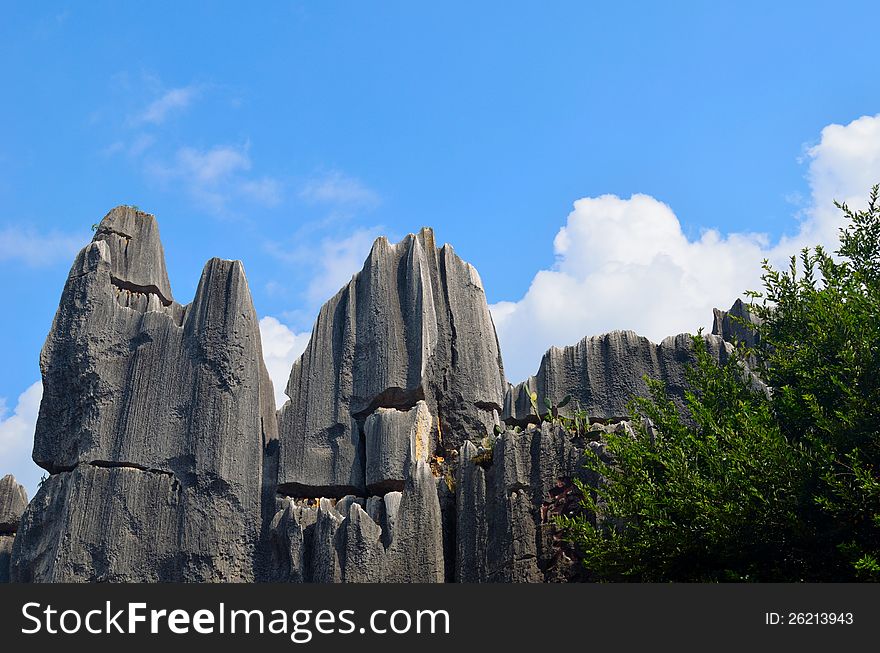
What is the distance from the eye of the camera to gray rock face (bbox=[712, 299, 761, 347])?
2789 cm

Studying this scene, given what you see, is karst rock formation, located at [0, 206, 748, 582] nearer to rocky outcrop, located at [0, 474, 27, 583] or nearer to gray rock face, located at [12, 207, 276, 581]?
gray rock face, located at [12, 207, 276, 581]

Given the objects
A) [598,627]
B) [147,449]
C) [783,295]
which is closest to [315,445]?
[147,449]

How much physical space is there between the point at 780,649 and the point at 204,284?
66.6ft

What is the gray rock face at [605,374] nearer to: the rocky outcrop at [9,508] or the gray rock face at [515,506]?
the gray rock face at [515,506]

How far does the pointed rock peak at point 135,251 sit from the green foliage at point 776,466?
50.8 feet

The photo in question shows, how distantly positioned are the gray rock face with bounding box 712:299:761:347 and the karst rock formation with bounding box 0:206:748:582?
69mm

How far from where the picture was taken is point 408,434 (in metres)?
27.3

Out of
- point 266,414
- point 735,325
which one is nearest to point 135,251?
point 266,414

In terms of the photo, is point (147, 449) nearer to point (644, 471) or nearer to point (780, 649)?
point (644, 471)

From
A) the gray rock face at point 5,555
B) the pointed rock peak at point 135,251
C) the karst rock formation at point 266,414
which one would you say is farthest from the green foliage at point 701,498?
the gray rock face at point 5,555

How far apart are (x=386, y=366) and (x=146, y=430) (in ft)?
21.1

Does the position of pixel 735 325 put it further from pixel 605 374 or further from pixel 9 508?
pixel 9 508

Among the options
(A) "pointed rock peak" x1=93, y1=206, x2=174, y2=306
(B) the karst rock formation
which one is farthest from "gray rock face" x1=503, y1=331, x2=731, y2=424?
(A) "pointed rock peak" x1=93, y1=206, x2=174, y2=306

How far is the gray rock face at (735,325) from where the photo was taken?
91.5 feet
